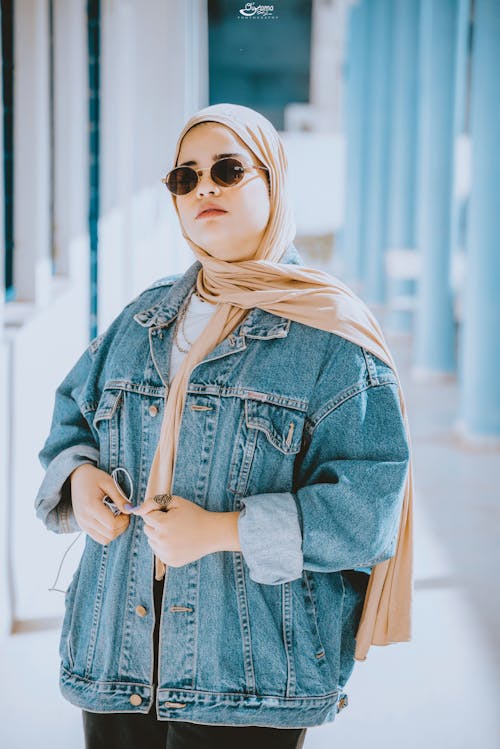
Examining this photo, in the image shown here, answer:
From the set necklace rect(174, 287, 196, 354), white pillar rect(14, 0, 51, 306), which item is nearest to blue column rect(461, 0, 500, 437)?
white pillar rect(14, 0, 51, 306)

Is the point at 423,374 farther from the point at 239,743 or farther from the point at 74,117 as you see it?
the point at 239,743

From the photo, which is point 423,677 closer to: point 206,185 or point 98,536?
point 98,536

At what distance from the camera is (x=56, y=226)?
4.65 m

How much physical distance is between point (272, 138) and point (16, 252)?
7.97ft

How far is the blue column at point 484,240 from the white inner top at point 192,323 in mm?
4721

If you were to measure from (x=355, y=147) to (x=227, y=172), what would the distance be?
15024 millimetres

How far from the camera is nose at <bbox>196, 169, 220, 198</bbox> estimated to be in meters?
1.42

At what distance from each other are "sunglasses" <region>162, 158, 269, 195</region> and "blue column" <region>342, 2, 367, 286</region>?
13.9 metres

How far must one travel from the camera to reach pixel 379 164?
13.4 m

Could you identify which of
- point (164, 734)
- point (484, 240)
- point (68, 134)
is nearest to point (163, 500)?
point (164, 734)

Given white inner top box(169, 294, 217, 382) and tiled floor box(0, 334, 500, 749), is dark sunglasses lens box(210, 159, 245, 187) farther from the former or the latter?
A: tiled floor box(0, 334, 500, 749)

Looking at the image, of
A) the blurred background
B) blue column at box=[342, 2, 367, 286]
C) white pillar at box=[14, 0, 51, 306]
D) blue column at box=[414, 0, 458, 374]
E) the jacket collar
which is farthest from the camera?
blue column at box=[342, 2, 367, 286]

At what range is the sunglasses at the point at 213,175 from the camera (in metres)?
1.41

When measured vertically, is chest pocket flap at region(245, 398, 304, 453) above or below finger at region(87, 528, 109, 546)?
above
